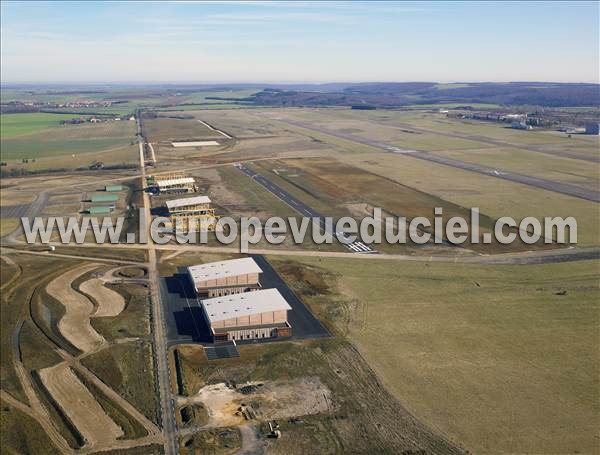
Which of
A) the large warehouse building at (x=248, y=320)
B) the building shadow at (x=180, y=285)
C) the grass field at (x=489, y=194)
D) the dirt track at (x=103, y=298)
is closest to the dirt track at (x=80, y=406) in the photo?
the dirt track at (x=103, y=298)

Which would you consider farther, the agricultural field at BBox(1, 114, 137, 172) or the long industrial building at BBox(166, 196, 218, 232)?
the agricultural field at BBox(1, 114, 137, 172)

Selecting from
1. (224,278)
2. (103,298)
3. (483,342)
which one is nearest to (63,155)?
(103,298)

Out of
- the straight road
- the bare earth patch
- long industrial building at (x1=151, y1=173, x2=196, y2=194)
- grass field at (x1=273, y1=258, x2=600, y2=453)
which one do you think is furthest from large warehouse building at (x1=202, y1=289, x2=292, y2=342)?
long industrial building at (x1=151, y1=173, x2=196, y2=194)

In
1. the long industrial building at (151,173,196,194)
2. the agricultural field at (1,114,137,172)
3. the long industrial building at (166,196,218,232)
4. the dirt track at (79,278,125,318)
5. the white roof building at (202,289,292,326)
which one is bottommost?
the dirt track at (79,278,125,318)

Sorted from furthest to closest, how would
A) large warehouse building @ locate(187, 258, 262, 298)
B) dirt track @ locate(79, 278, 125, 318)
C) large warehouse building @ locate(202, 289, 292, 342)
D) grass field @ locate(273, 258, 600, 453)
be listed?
large warehouse building @ locate(187, 258, 262, 298), dirt track @ locate(79, 278, 125, 318), large warehouse building @ locate(202, 289, 292, 342), grass field @ locate(273, 258, 600, 453)

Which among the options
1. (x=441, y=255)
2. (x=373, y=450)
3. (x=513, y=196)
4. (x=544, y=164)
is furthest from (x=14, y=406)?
(x=544, y=164)

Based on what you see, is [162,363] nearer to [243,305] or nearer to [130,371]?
[130,371]

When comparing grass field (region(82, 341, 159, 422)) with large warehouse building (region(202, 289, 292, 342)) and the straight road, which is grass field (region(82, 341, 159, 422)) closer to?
large warehouse building (region(202, 289, 292, 342))
